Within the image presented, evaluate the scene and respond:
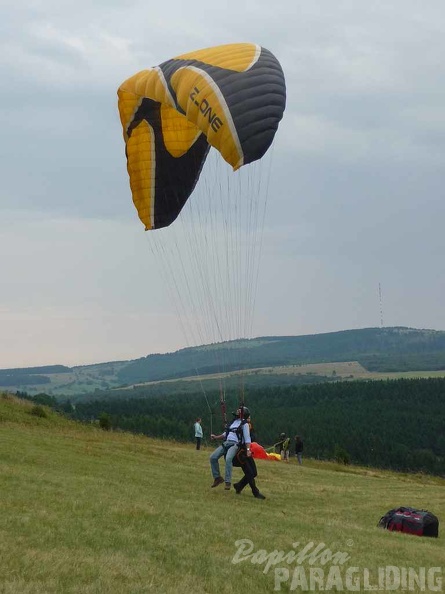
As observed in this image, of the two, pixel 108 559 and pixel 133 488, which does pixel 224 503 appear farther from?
pixel 108 559

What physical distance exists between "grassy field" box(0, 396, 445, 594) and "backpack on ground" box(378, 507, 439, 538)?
19.2 inches

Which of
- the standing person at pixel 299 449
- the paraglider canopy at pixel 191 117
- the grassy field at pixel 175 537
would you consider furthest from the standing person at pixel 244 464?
the standing person at pixel 299 449

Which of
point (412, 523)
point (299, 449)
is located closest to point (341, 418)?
point (299, 449)

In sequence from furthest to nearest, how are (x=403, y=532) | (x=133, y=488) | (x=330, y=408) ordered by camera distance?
(x=330, y=408) → (x=133, y=488) → (x=403, y=532)

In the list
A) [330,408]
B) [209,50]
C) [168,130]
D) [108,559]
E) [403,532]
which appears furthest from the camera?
[330,408]

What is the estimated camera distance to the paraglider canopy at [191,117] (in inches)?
630

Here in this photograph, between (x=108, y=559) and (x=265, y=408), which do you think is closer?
(x=108, y=559)

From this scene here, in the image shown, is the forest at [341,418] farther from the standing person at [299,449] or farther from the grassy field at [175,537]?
the grassy field at [175,537]

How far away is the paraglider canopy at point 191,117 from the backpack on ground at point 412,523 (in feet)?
27.7

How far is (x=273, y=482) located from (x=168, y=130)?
437 inches

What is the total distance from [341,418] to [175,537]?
440 ft

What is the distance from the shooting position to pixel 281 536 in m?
11.5

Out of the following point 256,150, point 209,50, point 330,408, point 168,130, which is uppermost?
point 209,50

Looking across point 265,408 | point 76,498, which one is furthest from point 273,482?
point 265,408
